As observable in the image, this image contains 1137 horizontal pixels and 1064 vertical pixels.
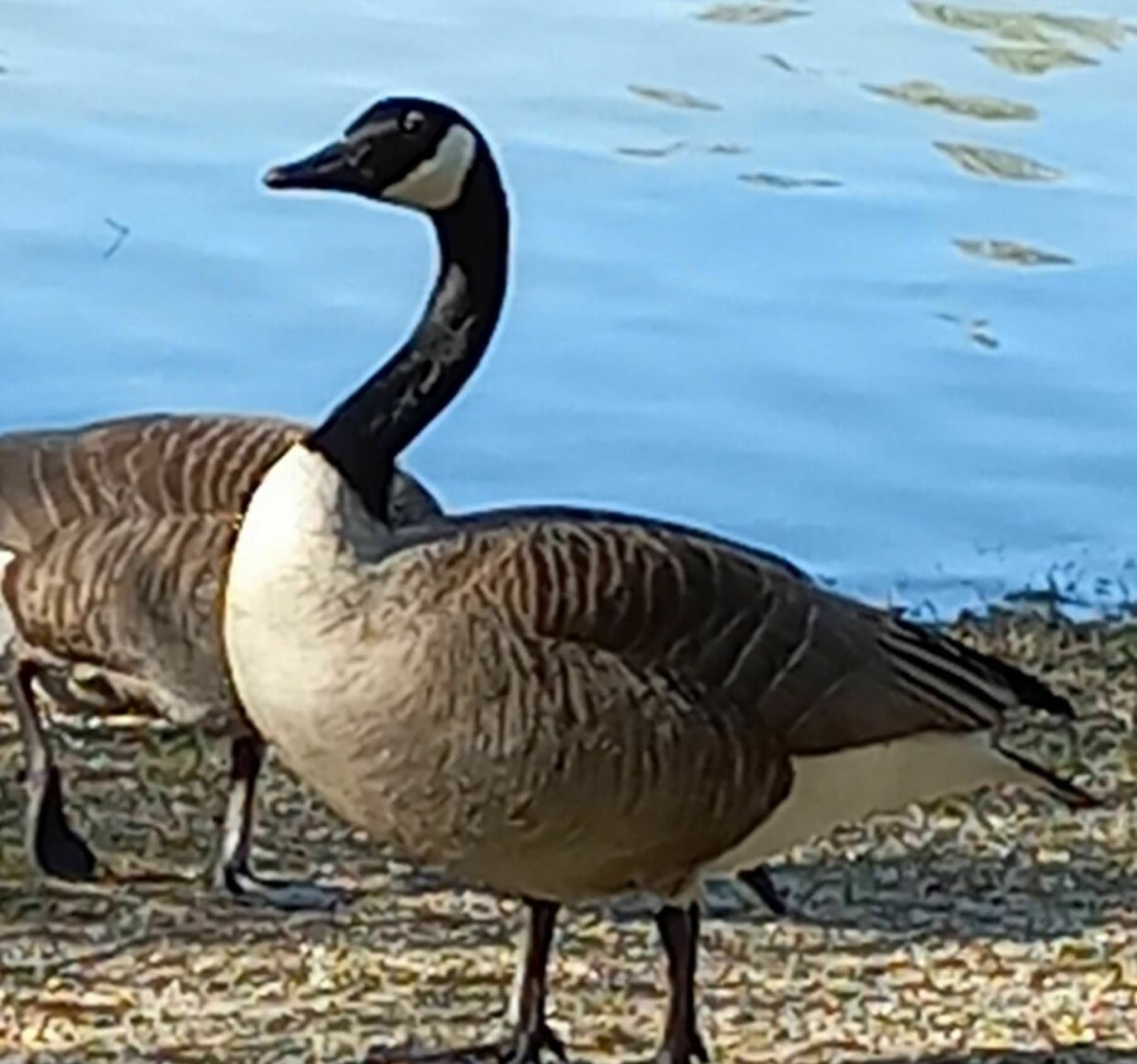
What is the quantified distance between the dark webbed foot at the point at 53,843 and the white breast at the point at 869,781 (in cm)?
140

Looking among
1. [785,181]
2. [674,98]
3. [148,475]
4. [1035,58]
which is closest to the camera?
[148,475]

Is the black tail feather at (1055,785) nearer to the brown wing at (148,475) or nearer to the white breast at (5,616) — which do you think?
the brown wing at (148,475)

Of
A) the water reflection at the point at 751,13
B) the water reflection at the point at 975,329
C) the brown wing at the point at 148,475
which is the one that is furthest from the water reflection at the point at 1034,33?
the brown wing at the point at 148,475

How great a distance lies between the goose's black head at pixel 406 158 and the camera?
5.21 meters

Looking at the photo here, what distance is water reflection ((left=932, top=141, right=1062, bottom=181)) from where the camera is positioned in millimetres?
13875

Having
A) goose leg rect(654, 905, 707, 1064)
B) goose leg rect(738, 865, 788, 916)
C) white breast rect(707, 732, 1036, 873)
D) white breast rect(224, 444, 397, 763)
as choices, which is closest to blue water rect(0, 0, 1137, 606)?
goose leg rect(738, 865, 788, 916)

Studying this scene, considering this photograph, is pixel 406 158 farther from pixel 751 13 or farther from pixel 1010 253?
pixel 751 13

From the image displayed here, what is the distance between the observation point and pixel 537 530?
5.05 metres

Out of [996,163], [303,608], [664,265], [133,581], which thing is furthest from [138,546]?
[996,163]

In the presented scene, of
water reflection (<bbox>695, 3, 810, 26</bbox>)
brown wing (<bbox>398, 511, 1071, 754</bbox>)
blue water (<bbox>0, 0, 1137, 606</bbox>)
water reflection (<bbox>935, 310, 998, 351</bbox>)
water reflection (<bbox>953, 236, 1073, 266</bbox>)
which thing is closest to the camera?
brown wing (<bbox>398, 511, 1071, 754</bbox>)

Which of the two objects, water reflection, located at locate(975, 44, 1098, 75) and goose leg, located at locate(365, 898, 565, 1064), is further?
water reflection, located at locate(975, 44, 1098, 75)

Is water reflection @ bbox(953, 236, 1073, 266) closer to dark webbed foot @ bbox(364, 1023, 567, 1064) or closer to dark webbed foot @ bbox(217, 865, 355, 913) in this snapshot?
dark webbed foot @ bbox(217, 865, 355, 913)

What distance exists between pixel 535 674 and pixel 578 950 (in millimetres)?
1085

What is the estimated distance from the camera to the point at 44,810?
20.0 ft
